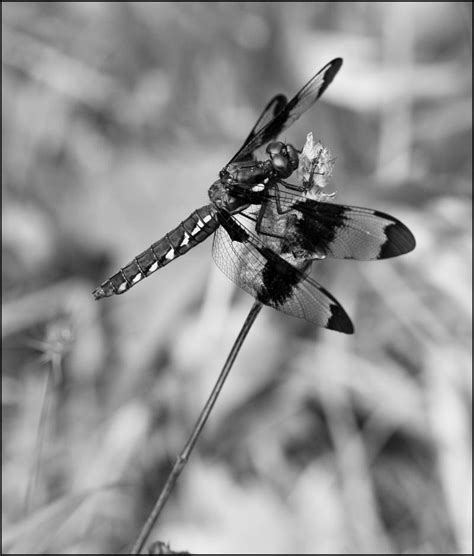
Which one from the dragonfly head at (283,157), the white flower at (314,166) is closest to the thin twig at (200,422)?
the white flower at (314,166)

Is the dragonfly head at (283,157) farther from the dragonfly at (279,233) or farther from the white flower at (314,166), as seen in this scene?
the white flower at (314,166)

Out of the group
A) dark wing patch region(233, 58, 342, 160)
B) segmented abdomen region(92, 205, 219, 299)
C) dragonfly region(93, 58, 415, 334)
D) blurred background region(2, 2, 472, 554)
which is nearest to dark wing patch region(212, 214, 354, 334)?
dragonfly region(93, 58, 415, 334)

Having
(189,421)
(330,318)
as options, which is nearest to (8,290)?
(189,421)

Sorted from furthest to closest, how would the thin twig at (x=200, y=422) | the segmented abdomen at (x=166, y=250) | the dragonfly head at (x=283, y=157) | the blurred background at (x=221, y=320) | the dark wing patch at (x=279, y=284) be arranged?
the blurred background at (x=221, y=320) < the segmented abdomen at (x=166, y=250) < the dragonfly head at (x=283, y=157) < the dark wing patch at (x=279, y=284) < the thin twig at (x=200, y=422)

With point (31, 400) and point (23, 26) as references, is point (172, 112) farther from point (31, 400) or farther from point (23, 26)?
point (31, 400)

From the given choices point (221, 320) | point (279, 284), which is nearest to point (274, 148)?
point (279, 284)
